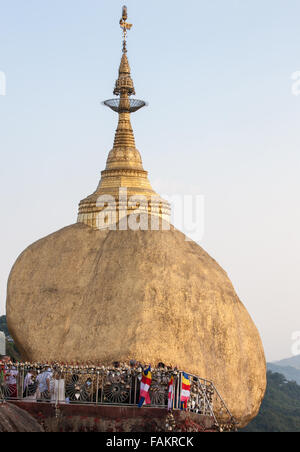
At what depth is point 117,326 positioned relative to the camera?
1553 inches

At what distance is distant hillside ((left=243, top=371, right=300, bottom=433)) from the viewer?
79062 mm

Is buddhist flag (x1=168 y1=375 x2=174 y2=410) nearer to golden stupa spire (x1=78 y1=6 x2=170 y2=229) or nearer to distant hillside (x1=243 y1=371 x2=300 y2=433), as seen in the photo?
golden stupa spire (x1=78 y1=6 x2=170 y2=229)

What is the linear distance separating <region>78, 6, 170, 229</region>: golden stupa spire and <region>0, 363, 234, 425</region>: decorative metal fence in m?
12.3

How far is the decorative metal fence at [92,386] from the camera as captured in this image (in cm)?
3244

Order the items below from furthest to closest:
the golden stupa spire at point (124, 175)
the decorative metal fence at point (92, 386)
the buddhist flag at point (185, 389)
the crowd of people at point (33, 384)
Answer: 1. the golden stupa spire at point (124, 175)
2. the crowd of people at point (33, 384)
3. the decorative metal fence at point (92, 386)
4. the buddhist flag at point (185, 389)

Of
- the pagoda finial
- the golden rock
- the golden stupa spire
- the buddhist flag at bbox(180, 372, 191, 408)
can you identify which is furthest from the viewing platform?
the pagoda finial

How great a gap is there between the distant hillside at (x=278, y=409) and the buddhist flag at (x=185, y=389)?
143 feet

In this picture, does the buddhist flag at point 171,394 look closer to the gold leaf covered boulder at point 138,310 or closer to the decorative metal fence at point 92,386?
the decorative metal fence at point 92,386

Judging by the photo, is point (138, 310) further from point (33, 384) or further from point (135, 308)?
point (33, 384)

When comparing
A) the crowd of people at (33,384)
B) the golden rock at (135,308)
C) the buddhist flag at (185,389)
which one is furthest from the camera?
the golden rock at (135,308)

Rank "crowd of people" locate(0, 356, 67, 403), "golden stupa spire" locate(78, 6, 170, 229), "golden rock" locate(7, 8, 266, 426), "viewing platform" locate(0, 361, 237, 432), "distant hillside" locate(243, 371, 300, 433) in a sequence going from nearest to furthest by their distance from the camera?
"viewing platform" locate(0, 361, 237, 432) → "crowd of people" locate(0, 356, 67, 403) → "golden rock" locate(7, 8, 266, 426) → "golden stupa spire" locate(78, 6, 170, 229) → "distant hillside" locate(243, 371, 300, 433)

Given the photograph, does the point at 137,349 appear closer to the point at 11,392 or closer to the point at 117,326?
the point at 117,326

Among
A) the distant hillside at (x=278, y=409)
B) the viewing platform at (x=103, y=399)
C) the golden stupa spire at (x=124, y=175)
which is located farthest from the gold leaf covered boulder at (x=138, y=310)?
the distant hillside at (x=278, y=409)
